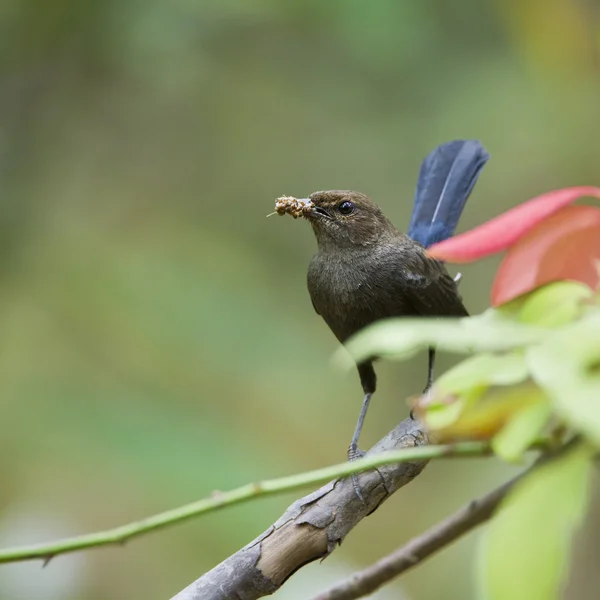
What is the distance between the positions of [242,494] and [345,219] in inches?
93.0

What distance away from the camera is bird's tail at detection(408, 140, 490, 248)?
3.30 meters

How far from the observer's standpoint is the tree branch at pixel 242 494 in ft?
2.21

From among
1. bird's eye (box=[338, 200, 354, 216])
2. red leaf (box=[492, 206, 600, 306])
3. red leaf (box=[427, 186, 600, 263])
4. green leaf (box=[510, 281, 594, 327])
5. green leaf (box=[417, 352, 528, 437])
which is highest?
bird's eye (box=[338, 200, 354, 216])

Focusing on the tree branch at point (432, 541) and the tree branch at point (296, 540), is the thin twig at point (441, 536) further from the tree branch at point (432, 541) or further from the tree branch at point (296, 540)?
the tree branch at point (296, 540)

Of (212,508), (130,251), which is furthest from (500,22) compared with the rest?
(212,508)

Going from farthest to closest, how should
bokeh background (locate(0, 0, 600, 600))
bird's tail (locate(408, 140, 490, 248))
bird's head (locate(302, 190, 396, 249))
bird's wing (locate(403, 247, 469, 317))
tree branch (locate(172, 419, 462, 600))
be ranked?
bokeh background (locate(0, 0, 600, 600))
bird's tail (locate(408, 140, 490, 248))
bird's head (locate(302, 190, 396, 249))
bird's wing (locate(403, 247, 469, 317))
tree branch (locate(172, 419, 462, 600))

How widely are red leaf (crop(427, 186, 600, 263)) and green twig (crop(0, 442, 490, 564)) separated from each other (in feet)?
0.58

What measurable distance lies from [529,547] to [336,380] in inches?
175

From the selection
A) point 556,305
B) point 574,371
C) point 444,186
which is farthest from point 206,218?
point 574,371

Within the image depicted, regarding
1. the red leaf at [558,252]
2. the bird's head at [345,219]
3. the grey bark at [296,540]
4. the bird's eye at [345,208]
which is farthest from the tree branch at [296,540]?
the bird's eye at [345,208]

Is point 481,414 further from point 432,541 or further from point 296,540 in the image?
point 296,540

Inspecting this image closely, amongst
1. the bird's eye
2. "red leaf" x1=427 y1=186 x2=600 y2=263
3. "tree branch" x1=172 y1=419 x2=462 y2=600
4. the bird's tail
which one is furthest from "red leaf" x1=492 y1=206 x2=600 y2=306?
the bird's tail

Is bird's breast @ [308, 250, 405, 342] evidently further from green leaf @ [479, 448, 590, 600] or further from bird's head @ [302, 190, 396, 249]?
green leaf @ [479, 448, 590, 600]

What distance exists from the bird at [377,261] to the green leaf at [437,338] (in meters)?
1.91
